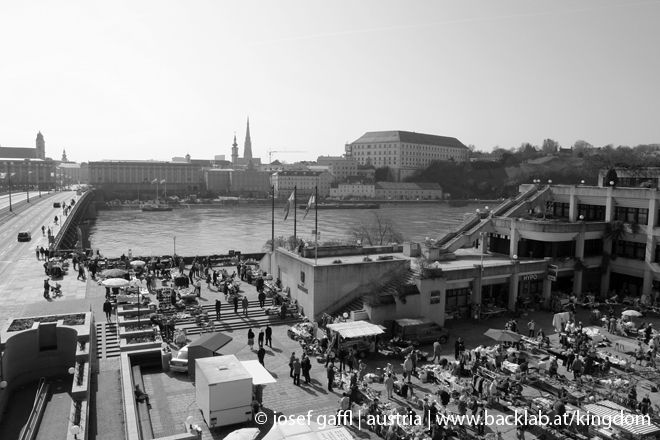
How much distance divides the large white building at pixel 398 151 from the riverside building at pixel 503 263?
151275 mm

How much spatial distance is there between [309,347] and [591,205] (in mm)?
22182

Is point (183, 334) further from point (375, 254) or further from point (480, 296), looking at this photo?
point (480, 296)

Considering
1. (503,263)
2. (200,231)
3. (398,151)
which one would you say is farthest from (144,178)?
(503,263)

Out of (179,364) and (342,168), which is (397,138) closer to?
(342,168)

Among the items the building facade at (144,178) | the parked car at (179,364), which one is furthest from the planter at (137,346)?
the building facade at (144,178)

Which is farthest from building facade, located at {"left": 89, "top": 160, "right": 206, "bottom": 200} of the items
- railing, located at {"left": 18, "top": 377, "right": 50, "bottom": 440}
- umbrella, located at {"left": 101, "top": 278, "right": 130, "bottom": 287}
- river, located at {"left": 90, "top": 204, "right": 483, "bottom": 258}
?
railing, located at {"left": 18, "top": 377, "right": 50, "bottom": 440}

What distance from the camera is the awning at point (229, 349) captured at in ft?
52.6

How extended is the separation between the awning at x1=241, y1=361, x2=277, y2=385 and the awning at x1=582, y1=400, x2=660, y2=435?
27.1 ft

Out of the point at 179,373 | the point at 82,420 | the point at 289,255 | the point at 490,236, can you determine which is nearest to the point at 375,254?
the point at 289,255

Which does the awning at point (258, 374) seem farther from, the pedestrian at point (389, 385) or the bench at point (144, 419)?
the pedestrian at point (389, 385)

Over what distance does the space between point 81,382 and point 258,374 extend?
4.62 metres

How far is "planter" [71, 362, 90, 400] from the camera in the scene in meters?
Result: 13.1

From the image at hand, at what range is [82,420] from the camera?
1203 cm

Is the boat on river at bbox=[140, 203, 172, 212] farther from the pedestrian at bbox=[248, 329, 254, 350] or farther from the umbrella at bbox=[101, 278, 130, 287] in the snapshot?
the pedestrian at bbox=[248, 329, 254, 350]
